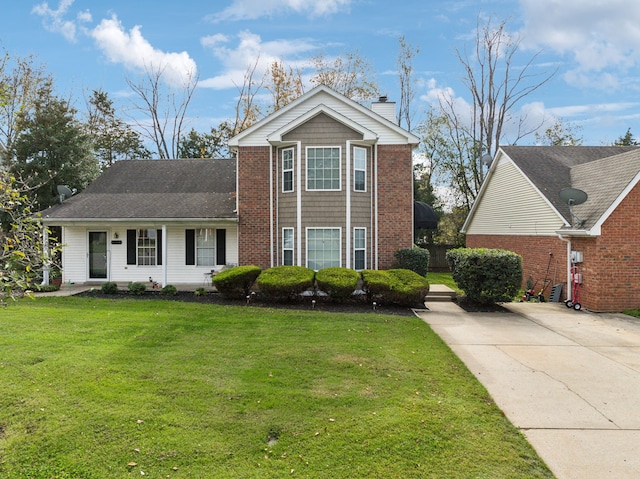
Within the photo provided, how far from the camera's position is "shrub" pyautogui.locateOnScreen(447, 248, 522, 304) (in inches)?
460

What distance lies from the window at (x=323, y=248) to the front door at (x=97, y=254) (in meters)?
8.16

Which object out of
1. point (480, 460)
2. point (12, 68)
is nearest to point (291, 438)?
point (480, 460)

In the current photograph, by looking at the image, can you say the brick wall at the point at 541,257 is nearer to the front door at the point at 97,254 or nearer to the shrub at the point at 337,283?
the shrub at the point at 337,283

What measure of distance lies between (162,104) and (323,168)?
73.4 ft

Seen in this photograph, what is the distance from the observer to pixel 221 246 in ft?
50.6

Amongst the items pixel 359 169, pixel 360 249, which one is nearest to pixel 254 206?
pixel 359 169

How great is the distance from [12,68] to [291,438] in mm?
28587

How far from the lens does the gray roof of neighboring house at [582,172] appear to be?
1238cm

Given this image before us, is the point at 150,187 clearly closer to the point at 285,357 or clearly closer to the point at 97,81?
the point at 285,357

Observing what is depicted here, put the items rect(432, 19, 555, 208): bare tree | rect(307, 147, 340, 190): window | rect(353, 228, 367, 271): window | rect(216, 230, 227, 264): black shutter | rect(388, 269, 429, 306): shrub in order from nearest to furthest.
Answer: rect(388, 269, 429, 306): shrub, rect(307, 147, 340, 190): window, rect(353, 228, 367, 271): window, rect(216, 230, 227, 264): black shutter, rect(432, 19, 555, 208): bare tree

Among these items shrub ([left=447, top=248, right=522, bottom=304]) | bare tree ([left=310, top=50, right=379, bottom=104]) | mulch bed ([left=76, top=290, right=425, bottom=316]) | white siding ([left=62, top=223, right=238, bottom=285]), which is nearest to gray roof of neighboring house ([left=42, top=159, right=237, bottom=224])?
white siding ([left=62, top=223, right=238, bottom=285])

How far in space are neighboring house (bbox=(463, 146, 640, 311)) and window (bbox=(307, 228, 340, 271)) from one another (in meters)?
7.22

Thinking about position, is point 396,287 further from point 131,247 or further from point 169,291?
point 131,247

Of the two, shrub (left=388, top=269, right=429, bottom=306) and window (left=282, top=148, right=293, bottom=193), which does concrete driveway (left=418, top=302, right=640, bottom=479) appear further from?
window (left=282, top=148, right=293, bottom=193)
